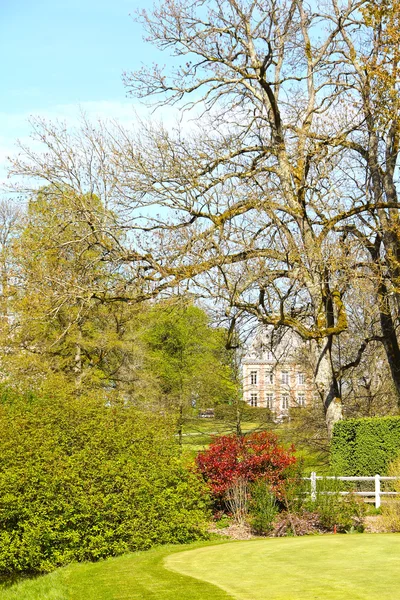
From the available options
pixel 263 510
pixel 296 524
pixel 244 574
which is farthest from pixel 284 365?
pixel 244 574

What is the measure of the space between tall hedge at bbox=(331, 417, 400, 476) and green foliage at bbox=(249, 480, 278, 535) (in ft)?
13.0

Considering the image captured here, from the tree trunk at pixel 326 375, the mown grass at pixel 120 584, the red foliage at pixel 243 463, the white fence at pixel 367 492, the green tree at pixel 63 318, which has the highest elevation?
the green tree at pixel 63 318

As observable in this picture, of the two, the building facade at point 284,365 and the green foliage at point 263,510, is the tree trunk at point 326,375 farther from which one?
the green foliage at point 263,510

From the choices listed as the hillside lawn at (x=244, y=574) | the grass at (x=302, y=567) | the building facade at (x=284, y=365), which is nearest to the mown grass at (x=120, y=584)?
the hillside lawn at (x=244, y=574)

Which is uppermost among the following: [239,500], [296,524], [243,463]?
[243,463]

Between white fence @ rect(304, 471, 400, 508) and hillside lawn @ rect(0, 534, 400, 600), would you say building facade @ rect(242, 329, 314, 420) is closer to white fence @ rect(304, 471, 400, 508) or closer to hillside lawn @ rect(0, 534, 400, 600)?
white fence @ rect(304, 471, 400, 508)

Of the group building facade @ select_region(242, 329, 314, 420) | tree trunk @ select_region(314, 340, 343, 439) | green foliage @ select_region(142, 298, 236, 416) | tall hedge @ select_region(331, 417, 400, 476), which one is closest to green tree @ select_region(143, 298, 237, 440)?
green foliage @ select_region(142, 298, 236, 416)

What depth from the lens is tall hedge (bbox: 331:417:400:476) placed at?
19.9 metres

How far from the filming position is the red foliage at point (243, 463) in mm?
17344

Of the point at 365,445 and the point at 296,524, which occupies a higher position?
the point at 365,445

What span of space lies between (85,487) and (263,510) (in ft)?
12.9

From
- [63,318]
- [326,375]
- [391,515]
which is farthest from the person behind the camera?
[63,318]

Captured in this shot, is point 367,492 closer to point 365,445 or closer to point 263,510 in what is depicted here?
point 365,445

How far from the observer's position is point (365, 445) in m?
20.3
